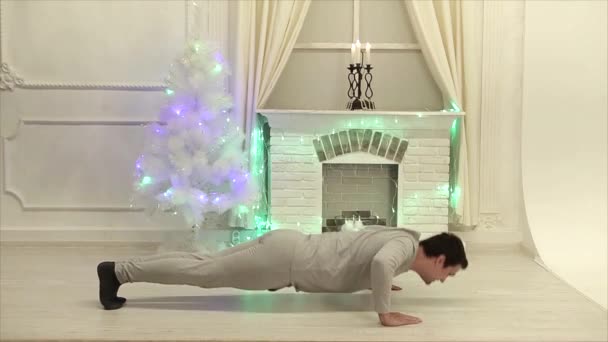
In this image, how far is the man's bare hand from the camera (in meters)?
3.07

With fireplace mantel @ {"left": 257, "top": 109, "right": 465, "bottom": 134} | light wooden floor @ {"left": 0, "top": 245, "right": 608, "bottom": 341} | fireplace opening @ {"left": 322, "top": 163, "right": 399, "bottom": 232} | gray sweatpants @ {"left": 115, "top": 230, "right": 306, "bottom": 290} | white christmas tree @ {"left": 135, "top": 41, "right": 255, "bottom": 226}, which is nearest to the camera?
light wooden floor @ {"left": 0, "top": 245, "right": 608, "bottom": 341}

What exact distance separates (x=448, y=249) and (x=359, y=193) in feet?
5.75

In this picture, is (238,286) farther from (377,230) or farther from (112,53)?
(112,53)

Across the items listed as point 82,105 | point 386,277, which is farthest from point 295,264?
point 82,105

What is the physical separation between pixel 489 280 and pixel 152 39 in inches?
116

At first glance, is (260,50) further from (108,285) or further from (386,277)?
(386,277)

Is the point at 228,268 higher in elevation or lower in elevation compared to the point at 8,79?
lower

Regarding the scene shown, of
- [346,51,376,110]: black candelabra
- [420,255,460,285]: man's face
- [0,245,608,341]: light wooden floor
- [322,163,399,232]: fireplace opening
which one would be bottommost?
[0,245,608,341]: light wooden floor

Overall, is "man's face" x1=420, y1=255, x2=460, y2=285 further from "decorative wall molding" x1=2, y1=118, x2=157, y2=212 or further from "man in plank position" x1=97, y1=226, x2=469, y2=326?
"decorative wall molding" x1=2, y1=118, x2=157, y2=212

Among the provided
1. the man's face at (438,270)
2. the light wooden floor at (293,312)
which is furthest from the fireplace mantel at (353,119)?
the man's face at (438,270)

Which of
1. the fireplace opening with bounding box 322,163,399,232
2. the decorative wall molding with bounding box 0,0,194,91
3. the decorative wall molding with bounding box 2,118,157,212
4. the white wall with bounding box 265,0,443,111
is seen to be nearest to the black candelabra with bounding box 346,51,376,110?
the white wall with bounding box 265,0,443,111

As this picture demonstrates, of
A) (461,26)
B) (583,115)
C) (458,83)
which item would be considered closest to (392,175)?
(458,83)

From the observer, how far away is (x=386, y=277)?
300 centimetres

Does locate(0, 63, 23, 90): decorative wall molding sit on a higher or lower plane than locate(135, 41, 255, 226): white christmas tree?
higher
